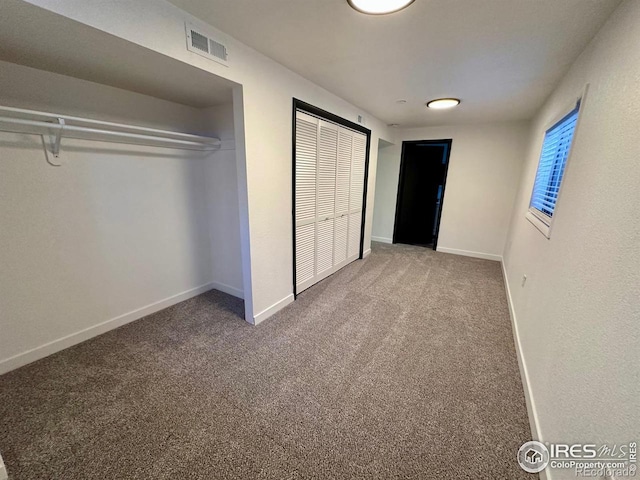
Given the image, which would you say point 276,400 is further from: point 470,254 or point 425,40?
point 470,254

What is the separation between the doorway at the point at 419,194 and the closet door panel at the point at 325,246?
236cm

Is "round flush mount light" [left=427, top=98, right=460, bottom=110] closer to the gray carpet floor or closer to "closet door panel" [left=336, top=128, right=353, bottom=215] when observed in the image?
"closet door panel" [left=336, top=128, right=353, bottom=215]

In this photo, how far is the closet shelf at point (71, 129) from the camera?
63.2 inches

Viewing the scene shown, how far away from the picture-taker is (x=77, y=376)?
1.77m

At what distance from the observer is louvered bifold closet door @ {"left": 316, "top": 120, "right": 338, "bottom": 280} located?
3028 mm

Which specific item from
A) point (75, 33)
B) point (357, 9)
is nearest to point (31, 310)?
point (75, 33)

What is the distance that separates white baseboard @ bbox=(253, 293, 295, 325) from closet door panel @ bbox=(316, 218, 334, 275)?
665 mm

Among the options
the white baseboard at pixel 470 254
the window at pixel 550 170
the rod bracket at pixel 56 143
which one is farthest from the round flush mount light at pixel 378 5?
the white baseboard at pixel 470 254

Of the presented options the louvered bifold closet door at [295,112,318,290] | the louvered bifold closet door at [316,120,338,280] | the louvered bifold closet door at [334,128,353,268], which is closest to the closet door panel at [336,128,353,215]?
the louvered bifold closet door at [334,128,353,268]

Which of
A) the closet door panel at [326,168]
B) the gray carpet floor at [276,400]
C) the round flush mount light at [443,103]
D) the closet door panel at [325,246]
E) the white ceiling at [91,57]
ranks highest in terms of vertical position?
the round flush mount light at [443,103]

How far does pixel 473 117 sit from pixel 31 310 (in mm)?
5444

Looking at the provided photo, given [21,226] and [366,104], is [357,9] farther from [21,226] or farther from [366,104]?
[21,226]

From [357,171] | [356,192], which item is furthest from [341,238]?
[357,171]

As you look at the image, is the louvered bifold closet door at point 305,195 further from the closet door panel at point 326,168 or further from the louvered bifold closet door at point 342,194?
the louvered bifold closet door at point 342,194
